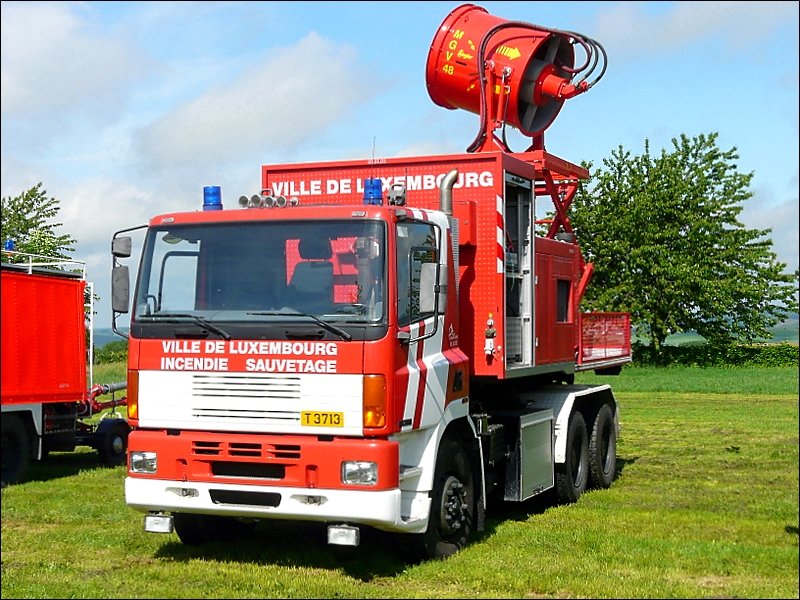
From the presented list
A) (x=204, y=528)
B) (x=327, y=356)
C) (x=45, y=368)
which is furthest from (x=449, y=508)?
(x=45, y=368)

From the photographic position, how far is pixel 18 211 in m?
21.8

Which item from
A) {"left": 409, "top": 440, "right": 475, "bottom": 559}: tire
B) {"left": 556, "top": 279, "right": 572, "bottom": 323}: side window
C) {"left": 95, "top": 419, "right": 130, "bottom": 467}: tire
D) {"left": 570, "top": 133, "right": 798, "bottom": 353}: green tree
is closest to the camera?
{"left": 409, "top": 440, "right": 475, "bottom": 559}: tire

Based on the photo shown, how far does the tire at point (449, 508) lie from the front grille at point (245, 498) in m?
1.14

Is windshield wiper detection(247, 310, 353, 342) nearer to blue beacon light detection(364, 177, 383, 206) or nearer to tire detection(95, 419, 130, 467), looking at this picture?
blue beacon light detection(364, 177, 383, 206)

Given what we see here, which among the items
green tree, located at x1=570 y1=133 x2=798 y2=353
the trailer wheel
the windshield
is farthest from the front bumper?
green tree, located at x1=570 y1=133 x2=798 y2=353

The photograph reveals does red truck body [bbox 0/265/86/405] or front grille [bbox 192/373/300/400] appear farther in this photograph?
red truck body [bbox 0/265/86/405]

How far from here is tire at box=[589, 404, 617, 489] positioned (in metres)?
12.3

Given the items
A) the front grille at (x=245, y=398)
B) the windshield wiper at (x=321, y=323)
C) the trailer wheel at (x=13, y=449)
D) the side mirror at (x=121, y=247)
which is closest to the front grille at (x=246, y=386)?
the front grille at (x=245, y=398)

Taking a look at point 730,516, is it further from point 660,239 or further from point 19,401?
point 660,239

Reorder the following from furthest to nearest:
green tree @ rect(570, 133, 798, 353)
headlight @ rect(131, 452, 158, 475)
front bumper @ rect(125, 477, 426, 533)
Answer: green tree @ rect(570, 133, 798, 353)
headlight @ rect(131, 452, 158, 475)
front bumper @ rect(125, 477, 426, 533)

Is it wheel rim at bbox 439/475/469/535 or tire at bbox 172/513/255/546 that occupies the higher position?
wheel rim at bbox 439/475/469/535

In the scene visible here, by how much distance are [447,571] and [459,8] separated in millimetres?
6729

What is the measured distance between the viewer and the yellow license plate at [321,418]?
7727 mm

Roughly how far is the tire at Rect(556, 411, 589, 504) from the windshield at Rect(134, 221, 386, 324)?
14.4 feet
